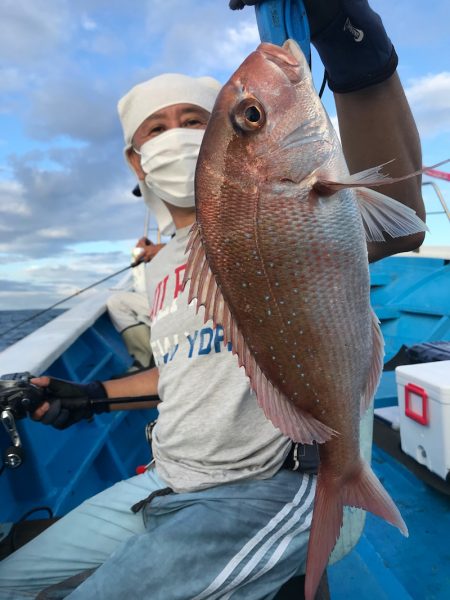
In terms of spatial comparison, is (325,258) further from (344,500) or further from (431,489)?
(431,489)

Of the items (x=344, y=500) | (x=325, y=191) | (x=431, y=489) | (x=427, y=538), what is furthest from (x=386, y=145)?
(x=431, y=489)

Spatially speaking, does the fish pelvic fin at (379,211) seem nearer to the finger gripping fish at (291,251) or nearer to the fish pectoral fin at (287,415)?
the finger gripping fish at (291,251)

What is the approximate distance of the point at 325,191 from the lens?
105cm

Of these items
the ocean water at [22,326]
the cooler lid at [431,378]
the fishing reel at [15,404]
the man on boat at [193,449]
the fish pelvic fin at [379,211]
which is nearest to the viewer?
the fish pelvic fin at [379,211]

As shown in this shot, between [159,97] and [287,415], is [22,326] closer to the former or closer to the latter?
[159,97]

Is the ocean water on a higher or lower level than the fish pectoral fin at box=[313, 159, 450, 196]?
lower

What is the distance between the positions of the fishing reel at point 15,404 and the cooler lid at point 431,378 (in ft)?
6.37

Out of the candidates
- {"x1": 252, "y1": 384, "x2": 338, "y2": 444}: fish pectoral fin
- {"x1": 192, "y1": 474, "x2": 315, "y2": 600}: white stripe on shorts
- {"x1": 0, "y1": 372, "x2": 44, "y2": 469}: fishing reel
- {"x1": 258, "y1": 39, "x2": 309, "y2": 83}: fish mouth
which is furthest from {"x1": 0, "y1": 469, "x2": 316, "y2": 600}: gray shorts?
{"x1": 258, "y1": 39, "x2": 309, "y2": 83}: fish mouth

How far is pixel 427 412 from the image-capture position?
2.56m

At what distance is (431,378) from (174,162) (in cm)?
173

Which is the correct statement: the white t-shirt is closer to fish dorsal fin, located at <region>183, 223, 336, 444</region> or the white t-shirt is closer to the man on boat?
the man on boat

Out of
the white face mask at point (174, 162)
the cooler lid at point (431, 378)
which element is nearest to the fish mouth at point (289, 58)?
the white face mask at point (174, 162)

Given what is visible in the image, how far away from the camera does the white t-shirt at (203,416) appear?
1.58m

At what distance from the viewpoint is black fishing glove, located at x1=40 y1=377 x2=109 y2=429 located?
223 centimetres
